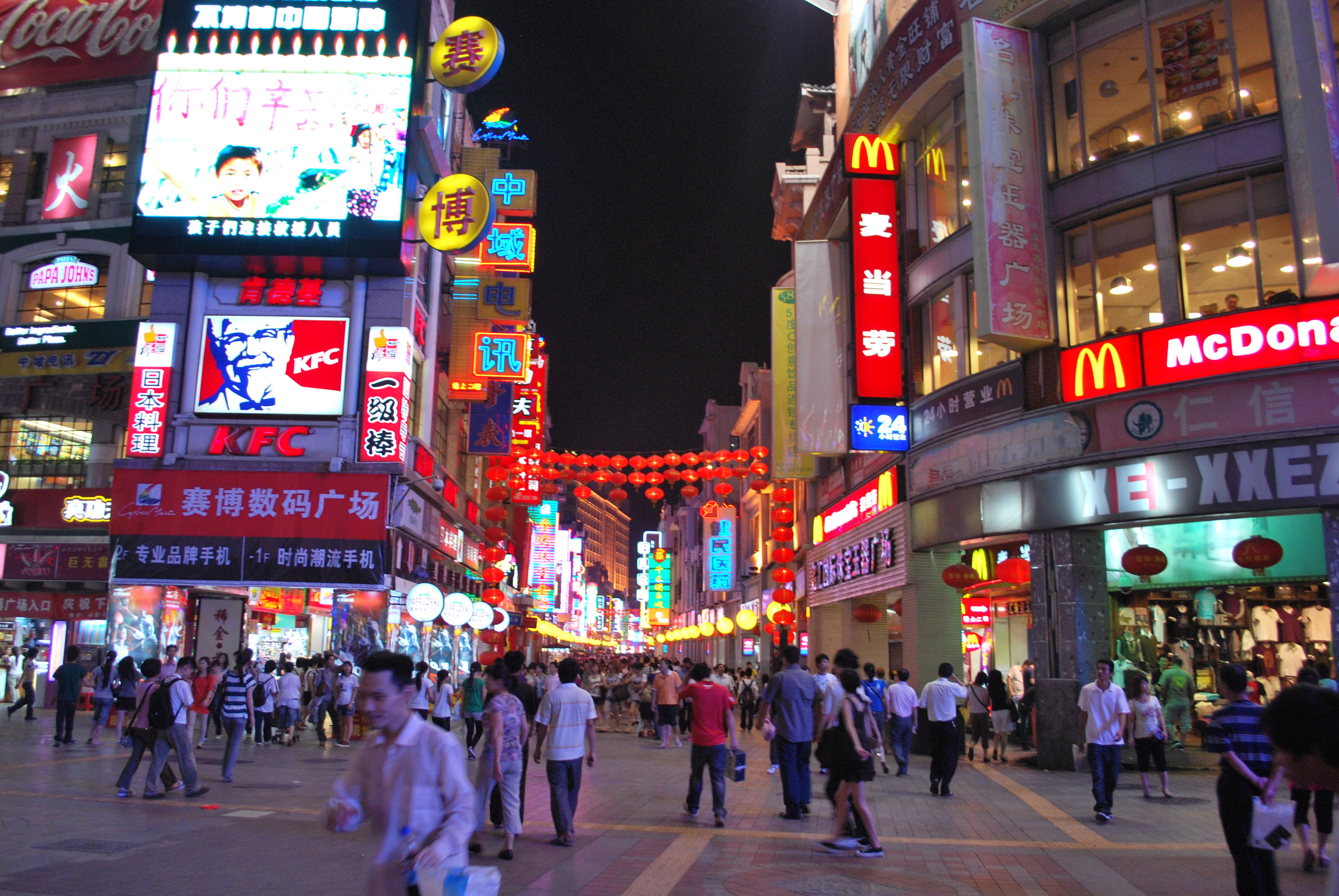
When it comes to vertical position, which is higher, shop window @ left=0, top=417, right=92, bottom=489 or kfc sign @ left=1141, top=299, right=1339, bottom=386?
shop window @ left=0, top=417, right=92, bottom=489

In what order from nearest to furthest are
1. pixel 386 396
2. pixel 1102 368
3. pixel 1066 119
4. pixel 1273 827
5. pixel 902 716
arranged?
pixel 1273 827
pixel 1102 368
pixel 902 716
pixel 1066 119
pixel 386 396

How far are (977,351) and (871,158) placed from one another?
5.17m

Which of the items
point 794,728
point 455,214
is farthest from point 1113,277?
point 455,214

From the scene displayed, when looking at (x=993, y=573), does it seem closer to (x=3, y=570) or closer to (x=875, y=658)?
(x=875, y=658)

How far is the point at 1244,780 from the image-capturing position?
23.2 ft

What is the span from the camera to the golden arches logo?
16.2 m

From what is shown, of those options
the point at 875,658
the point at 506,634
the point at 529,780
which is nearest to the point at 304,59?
the point at 529,780

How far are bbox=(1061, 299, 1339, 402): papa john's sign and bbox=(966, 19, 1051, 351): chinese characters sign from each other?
38.1 inches

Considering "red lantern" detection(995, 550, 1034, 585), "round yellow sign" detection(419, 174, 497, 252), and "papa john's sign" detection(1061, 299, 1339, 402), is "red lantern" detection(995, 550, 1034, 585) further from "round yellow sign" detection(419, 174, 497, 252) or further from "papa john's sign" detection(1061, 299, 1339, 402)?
"round yellow sign" detection(419, 174, 497, 252)

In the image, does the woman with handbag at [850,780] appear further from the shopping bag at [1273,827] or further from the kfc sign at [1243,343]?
the kfc sign at [1243,343]

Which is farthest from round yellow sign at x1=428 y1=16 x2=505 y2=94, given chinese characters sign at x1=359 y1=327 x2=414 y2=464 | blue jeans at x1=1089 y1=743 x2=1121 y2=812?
blue jeans at x1=1089 y1=743 x2=1121 y2=812

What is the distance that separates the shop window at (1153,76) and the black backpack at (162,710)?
16156mm

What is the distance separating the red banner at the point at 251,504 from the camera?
25.2m

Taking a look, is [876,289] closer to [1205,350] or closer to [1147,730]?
[1205,350]
